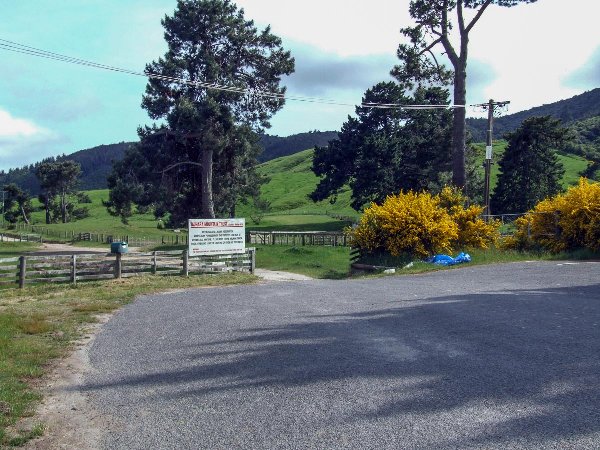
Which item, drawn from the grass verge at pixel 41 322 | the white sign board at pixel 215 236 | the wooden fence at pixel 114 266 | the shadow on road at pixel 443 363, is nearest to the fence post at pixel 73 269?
the wooden fence at pixel 114 266

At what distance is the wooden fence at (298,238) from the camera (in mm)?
51094

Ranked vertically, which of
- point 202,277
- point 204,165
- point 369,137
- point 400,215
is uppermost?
point 369,137

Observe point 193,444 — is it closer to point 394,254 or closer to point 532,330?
point 532,330

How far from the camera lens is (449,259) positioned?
24.0 m

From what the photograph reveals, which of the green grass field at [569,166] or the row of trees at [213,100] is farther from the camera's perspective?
the green grass field at [569,166]

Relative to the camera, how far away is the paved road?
5.62 meters

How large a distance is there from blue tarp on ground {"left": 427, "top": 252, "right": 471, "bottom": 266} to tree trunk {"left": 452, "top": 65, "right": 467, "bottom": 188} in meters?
6.61

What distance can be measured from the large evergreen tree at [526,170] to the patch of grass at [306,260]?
19.3m

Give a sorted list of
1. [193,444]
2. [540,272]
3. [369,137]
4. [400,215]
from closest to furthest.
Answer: [193,444] → [540,272] → [400,215] → [369,137]

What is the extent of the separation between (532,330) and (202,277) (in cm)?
1561

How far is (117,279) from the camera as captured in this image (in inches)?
880

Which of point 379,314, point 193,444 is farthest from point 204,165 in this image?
point 193,444

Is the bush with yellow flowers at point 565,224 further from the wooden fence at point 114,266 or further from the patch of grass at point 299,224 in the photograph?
the patch of grass at point 299,224

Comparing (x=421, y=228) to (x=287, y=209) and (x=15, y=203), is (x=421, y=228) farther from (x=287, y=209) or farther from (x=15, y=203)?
(x=15, y=203)
